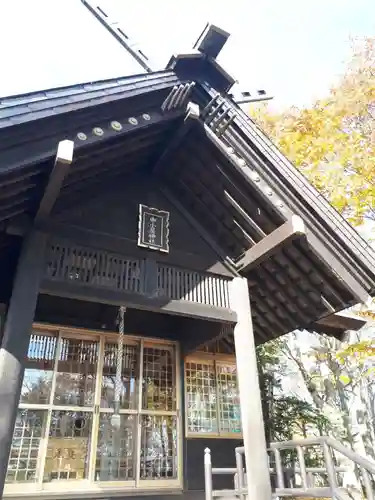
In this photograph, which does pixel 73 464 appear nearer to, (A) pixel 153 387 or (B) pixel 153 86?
(A) pixel 153 387

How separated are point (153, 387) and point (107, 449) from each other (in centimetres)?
106

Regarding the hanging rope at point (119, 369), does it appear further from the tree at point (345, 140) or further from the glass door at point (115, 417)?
the tree at point (345, 140)

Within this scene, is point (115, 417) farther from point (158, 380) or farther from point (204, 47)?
point (204, 47)

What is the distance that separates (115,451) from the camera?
540cm

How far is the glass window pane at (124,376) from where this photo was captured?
564cm

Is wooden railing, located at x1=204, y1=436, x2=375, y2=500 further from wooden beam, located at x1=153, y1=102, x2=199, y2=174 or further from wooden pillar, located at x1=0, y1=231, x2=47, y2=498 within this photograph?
wooden beam, located at x1=153, y1=102, x2=199, y2=174

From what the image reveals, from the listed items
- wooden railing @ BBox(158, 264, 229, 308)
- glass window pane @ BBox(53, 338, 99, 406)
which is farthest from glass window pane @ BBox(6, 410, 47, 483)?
wooden railing @ BBox(158, 264, 229, 308)

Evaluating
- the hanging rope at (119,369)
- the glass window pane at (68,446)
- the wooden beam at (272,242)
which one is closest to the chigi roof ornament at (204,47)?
the wooden beam at (272,242)

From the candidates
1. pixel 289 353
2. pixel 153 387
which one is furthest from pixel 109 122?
pixel 289 353

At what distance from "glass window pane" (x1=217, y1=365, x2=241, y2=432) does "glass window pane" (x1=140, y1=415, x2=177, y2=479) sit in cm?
87

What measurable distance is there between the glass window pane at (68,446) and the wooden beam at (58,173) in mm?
2899

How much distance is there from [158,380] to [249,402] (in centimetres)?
208

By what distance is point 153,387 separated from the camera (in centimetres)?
601

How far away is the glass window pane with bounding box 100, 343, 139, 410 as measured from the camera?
18.5 feet
